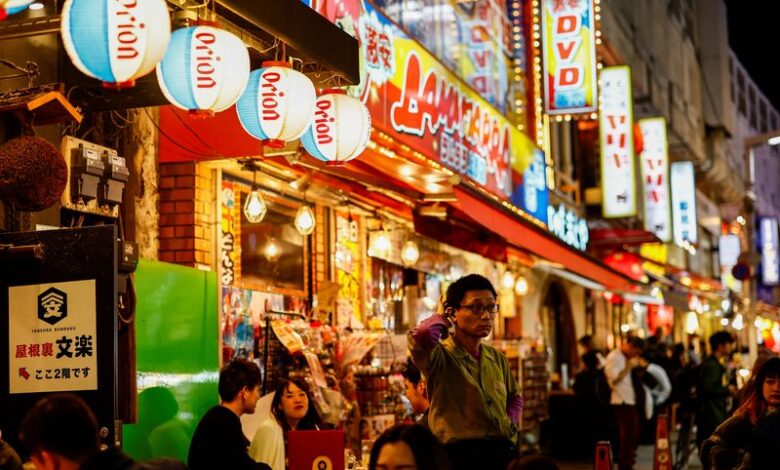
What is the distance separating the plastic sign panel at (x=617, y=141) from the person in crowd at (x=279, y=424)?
18955 millimetres

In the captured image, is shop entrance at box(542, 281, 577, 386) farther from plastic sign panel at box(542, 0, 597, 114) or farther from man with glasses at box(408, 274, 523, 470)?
man with glasses at box(408, 274, 523, 470)

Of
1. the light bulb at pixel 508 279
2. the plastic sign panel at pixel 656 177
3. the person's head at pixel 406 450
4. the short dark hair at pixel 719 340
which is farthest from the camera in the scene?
the plastic sign panel at pixel 656 177

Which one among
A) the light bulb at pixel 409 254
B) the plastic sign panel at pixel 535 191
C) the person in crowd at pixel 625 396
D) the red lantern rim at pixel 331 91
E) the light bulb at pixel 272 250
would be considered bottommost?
the person in crowd at pixel 625 396

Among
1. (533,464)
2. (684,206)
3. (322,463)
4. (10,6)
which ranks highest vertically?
(684,206)

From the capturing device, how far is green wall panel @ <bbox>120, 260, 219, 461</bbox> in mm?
8438

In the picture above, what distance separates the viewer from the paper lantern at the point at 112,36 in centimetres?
613

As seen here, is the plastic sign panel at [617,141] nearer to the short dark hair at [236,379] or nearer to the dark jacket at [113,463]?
the short dark hair at [236,379]

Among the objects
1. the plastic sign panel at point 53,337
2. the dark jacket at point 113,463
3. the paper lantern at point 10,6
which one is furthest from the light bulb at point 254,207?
the dark jacket at point 113,463

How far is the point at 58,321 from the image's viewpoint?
6758 mm

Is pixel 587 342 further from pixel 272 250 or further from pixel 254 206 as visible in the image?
pixel 254 206

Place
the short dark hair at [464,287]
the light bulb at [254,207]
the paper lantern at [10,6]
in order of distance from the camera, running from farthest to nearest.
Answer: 1. the light bulb at [254,207]
2. the short dark hair at [464,287]
3. the paper lantern at [10,6]

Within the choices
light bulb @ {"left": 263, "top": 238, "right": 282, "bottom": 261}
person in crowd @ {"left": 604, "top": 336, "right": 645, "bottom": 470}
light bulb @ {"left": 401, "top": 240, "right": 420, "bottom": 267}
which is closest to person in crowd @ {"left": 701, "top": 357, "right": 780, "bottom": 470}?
light bulb @ {"left": 263, "top": 238, "right": 282, "bottom": 261}

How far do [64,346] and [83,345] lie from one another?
14 cm

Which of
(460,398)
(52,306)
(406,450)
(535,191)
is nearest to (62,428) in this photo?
(406,450)
